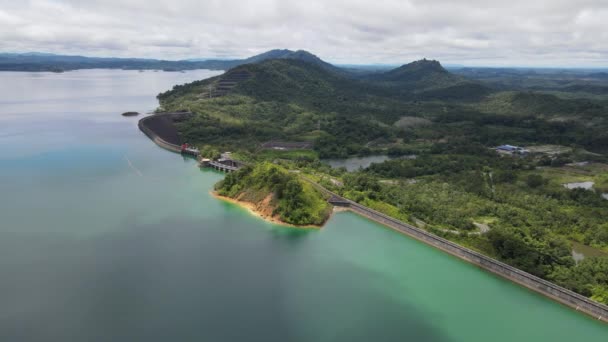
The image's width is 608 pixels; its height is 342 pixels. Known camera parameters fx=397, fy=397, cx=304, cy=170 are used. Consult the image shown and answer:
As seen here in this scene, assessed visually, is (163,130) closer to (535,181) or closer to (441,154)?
(441,154)

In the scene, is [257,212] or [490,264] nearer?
[490,264]

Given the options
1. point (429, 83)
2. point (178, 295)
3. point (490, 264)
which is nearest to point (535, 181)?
point (490, 264)

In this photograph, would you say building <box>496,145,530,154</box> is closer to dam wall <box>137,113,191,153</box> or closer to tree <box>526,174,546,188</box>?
tree <box>526,174,546,188</box>

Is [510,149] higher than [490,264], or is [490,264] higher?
[510,149]

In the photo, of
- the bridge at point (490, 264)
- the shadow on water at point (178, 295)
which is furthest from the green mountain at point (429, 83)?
the shadow on water at point (178, 295)

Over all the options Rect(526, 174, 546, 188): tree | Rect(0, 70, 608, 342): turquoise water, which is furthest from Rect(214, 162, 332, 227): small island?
Rect(526, 174, 546, 188): tree

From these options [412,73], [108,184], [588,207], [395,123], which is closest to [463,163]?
[588,207]

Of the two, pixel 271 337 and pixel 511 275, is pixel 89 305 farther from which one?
pixel 511 275
